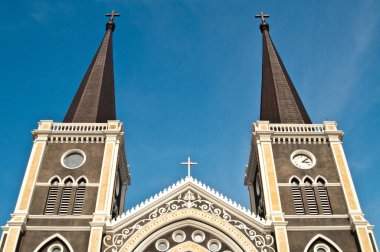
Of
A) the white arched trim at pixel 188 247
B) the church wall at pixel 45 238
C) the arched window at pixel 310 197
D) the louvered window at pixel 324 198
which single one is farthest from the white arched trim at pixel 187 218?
the louvered window at pixel 324 198

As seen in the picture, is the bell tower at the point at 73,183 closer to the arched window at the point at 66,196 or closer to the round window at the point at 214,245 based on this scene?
the arched window at the point at 66,196

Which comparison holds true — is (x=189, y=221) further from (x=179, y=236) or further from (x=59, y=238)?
(x=59, y=238)

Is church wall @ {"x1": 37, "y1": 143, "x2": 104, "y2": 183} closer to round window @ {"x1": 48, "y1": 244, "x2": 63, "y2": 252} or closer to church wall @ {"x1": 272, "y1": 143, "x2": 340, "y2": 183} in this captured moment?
round window @ {"x1": 48, "y1": 244, "x2": 63, "y2": 252}

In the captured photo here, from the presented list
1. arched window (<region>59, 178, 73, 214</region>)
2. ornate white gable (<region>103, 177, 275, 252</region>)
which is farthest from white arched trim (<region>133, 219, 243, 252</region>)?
arched window (<region>59, 178, 73, 214</region>)

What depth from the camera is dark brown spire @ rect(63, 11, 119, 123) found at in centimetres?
2909

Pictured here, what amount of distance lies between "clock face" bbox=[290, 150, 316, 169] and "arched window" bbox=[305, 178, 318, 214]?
0.83 m

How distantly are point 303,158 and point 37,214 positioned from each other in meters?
12.7

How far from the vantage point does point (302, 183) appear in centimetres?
2547

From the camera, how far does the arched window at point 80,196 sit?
2438 cm

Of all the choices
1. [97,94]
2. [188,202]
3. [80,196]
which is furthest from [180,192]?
[97,94]

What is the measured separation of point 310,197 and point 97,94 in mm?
12845

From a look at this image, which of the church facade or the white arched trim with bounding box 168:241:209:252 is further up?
the church facade

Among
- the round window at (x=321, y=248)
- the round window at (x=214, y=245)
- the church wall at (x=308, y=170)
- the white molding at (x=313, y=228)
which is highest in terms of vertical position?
the church wall at (x=308, y=170)

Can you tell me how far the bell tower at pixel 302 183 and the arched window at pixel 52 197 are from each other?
9.51 m
